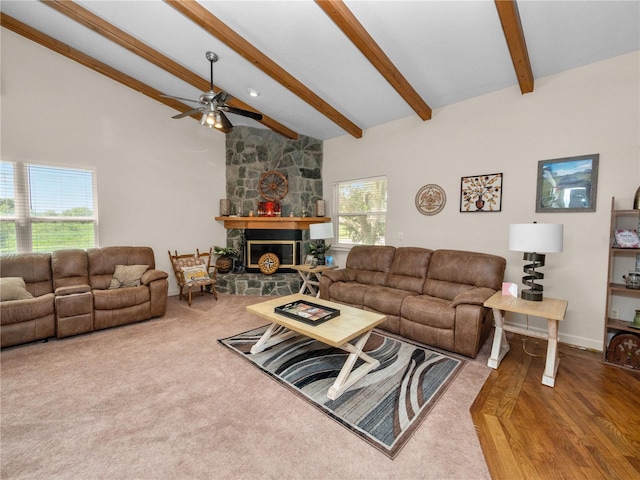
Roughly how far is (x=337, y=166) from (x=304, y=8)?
2890 millimetres

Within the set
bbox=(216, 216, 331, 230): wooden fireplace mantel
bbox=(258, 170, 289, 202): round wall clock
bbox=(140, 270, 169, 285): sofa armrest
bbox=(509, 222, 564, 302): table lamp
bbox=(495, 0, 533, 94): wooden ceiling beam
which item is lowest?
bbox=(140, 270, 169, 285): sofa armrest

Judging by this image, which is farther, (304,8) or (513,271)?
(513,271)

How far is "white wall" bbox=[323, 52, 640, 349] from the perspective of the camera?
9.20ft

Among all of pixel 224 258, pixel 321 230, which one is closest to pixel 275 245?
pixel 224 258

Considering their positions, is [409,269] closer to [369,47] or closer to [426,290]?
[426,290]

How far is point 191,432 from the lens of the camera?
5.86ft

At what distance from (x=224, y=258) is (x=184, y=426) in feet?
12.1

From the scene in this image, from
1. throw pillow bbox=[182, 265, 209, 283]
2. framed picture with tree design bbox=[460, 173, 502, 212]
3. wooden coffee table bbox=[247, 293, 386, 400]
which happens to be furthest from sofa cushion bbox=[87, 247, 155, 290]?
framed picture with tree design bbox=[460, 173, 502, 212]

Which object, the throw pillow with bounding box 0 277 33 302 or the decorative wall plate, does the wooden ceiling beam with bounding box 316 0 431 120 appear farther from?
the throw pillow with bounding box 0 277 33 302

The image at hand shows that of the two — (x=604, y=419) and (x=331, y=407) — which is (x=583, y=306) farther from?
(x=331, y=407)

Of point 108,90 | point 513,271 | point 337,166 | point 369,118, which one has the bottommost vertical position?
point 513,271

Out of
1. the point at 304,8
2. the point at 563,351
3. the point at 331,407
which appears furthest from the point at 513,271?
the point at 304,8

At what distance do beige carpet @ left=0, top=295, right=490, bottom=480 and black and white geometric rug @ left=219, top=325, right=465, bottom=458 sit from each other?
8cm

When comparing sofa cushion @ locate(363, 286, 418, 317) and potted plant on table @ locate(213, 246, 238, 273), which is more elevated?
potted plant on table @ locate(213, 246, 238, 273)
